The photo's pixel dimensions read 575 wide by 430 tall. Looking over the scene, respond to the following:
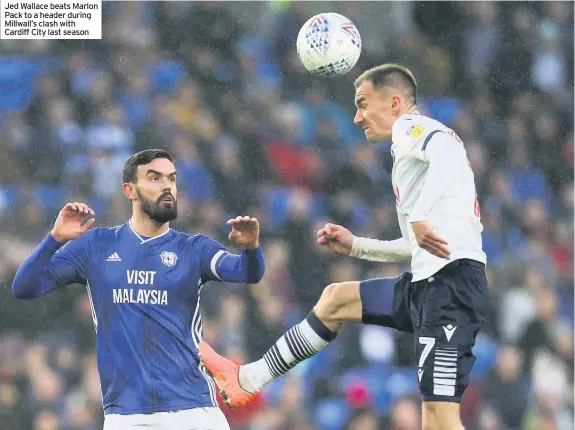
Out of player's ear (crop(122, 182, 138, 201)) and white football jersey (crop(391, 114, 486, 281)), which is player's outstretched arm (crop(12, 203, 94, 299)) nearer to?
player's ear (crop(122, 182, 138, 201))

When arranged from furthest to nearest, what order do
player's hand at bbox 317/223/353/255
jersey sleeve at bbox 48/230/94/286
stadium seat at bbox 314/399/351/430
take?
1. stadium seat at bbox 314/399/351/430
2. player's hand at bbox 317/223/353/255
3. jersey sleeve at bbox 48/230/94/286

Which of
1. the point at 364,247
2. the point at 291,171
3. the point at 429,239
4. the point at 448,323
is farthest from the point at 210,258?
the point at 291,171

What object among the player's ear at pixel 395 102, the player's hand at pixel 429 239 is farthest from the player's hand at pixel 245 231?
the player's ear at pixel 395 102

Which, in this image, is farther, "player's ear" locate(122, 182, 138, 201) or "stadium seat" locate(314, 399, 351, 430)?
"stadium seat" locate(314, 399, 351, 430)

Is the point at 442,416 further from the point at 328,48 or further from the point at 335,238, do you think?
the point at 328,48

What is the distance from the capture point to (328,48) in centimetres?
733

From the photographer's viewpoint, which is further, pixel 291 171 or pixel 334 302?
pixel 291 171

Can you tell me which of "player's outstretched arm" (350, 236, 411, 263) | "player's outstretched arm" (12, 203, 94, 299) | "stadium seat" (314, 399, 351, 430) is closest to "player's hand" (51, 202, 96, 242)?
"player's outstretched arm" (12, 203, 94, 299)

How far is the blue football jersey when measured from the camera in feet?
20.1

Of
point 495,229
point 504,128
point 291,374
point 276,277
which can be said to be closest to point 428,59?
point 504,128

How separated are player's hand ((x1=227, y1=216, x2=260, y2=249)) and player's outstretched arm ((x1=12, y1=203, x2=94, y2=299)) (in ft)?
2.57

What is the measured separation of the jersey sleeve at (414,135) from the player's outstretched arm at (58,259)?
69.3 inches

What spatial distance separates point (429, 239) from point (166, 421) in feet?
5.62

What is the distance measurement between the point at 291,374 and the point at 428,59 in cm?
475
